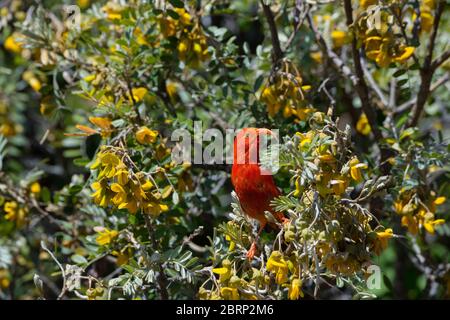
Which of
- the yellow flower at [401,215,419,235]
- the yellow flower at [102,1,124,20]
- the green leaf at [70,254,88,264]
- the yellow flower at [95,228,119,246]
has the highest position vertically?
the yellow flower at [102,1,124,20]

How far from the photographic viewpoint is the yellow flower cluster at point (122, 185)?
6.89ft

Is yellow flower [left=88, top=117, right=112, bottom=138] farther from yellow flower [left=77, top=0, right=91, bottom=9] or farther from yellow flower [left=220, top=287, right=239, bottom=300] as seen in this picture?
yellow flower [left=77, top=0, right=91, bottom=9]

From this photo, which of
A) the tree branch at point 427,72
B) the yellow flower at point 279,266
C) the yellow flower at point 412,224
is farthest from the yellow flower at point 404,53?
the yellow flower at point 279,266

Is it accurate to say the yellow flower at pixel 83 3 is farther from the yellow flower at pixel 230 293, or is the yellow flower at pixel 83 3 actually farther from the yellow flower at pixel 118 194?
the yellow flower at pixel 230 293

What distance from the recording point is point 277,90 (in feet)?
8.53

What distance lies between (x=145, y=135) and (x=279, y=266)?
2.33 ft

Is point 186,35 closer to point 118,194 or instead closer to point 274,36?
point 274,36

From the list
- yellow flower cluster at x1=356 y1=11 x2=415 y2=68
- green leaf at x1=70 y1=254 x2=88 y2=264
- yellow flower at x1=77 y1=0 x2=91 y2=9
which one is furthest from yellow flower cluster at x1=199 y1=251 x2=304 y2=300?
yellow flower at x1=77 y1=0 x2=91 y2=9

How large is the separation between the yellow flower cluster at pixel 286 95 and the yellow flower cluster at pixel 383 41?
10.4 inches

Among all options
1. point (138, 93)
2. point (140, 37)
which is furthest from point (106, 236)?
point (140, 37)

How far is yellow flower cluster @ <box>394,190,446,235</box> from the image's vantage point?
2.40 m

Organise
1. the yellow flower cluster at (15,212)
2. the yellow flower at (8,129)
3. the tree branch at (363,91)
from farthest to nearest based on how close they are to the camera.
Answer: the yellow flower at (8,129), the yellow flower cluster at (15,212), the tree branch at (363,91)

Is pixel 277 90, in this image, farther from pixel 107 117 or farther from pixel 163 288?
pixel 163 288
